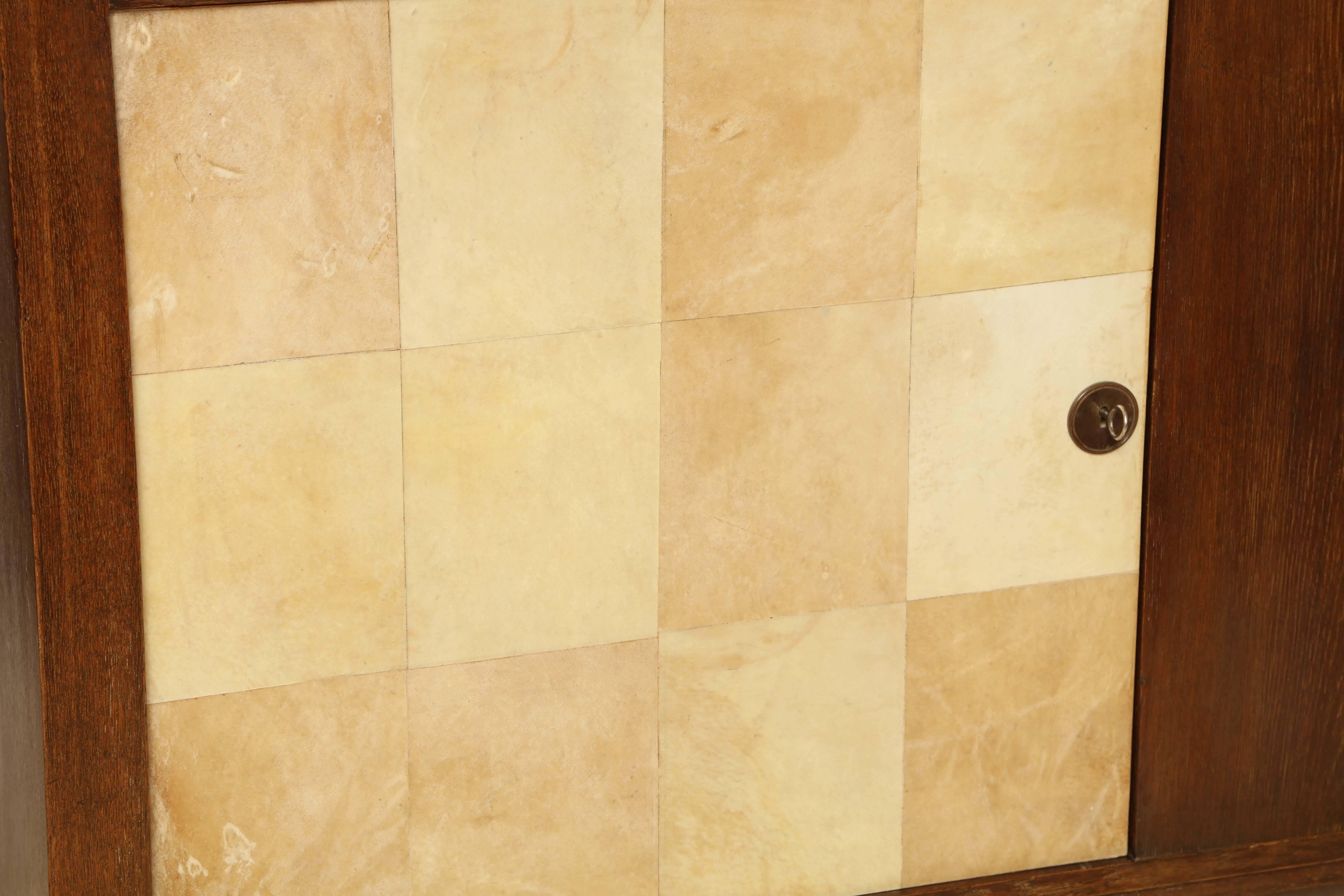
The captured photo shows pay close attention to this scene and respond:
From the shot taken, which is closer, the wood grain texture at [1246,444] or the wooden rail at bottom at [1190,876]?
the wood grain texture at [1246,444]


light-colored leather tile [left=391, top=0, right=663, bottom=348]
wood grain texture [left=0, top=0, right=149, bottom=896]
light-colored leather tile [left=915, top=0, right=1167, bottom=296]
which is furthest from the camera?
light-colored leather tile [left=915, top=0, right=1167, bottom=296]

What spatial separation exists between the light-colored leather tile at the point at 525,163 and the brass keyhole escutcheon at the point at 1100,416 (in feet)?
Result: 1.74

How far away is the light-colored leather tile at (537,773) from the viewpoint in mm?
1595

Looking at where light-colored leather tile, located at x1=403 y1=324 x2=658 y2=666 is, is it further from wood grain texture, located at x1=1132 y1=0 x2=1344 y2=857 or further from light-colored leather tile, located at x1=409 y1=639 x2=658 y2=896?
wood grain texture, located at x1=1132 y1=0 x2=1344 y2=857

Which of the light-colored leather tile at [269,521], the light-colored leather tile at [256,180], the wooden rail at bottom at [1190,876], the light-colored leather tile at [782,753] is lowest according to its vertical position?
the wooden rail at bottom at [1190,876]

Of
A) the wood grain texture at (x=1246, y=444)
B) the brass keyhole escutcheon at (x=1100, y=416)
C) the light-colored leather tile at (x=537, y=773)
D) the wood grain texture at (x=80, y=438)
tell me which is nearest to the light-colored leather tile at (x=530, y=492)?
the light-colored leather tile at (x=537, y=773)

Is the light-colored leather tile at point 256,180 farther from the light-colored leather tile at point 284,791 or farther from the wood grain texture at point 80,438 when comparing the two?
the light-colored leather tile at point 284,791

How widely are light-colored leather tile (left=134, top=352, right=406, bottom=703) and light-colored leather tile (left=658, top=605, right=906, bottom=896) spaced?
350 millimetres

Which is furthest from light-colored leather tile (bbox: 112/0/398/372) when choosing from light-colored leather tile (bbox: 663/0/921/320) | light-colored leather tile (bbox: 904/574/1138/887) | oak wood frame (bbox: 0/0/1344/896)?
light-colored leather tile (bbox: 904/574/1138/887)

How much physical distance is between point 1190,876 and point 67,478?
139 cm

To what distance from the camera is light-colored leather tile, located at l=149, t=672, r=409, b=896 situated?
1.51 meters

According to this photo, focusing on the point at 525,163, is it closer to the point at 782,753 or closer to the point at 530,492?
the point at 530,492

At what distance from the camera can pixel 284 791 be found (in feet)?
5.09

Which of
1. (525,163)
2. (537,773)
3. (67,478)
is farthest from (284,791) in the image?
(525,163)
